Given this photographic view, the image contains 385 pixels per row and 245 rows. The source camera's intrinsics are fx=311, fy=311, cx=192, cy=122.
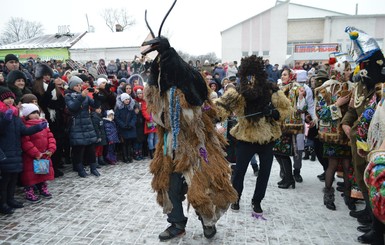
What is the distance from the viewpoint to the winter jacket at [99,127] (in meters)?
6.30

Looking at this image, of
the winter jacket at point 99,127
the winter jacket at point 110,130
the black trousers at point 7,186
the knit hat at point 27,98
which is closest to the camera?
the black trousers at point 7,186

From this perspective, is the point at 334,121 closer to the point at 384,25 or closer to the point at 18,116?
the point at 18,116

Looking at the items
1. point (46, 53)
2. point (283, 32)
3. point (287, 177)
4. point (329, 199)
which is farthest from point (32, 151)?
point (283, 32)

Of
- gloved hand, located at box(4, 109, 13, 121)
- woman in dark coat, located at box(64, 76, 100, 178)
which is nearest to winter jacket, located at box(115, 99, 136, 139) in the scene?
woman in dark coat, located at box(64, 76, 100, 178)

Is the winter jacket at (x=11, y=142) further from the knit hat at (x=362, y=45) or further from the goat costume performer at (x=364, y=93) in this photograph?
the knit hat at (x=362, y=45)

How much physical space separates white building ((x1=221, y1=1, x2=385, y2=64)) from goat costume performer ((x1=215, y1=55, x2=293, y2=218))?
26265 mm

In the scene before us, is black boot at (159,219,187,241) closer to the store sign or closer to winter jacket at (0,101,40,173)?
winter jacket at (0,101,40,173)

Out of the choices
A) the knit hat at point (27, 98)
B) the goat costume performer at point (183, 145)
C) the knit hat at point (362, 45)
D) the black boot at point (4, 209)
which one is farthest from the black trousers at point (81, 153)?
the knit hat at point (362, 45)

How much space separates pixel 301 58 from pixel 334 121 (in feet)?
61.8

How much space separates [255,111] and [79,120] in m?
3.47

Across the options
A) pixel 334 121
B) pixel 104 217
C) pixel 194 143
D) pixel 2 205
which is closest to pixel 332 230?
pixel 334 121

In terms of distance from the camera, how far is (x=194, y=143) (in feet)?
11.0

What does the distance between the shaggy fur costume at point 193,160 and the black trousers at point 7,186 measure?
2.30 m

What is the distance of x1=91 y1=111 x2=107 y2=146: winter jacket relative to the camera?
6297mm
